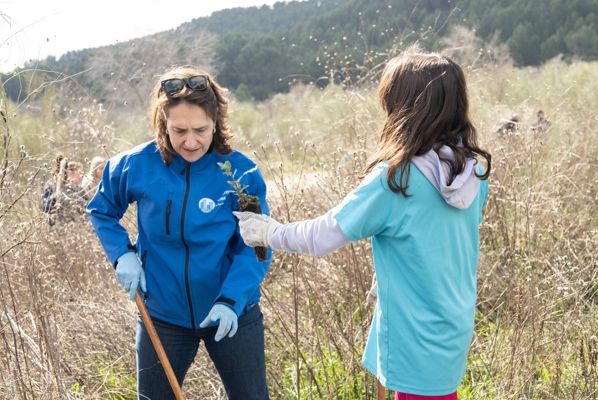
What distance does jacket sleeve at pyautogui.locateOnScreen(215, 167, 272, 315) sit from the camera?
1.84 meters

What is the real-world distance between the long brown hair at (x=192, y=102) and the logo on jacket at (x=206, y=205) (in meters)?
0.17

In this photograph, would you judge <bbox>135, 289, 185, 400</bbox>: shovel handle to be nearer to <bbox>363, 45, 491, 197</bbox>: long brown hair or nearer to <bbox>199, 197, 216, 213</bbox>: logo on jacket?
<bbox>199, 197, 216, 213</bbox>: logo on jacket

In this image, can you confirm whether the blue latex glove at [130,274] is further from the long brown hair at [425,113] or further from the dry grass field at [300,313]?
the long brown hair at [425,113]

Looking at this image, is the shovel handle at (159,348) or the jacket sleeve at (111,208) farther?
the jacket sleeve at (111,208)

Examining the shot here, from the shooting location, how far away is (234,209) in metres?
1.98

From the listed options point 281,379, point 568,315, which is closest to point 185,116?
point 281,379

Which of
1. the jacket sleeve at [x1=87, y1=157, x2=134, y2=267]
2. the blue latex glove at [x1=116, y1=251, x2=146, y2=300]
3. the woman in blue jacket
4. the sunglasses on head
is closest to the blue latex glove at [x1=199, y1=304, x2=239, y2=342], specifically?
the woman in blue jacket

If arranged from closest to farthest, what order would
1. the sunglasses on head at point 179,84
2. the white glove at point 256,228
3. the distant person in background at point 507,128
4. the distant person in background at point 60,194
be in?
the white glove at point 256,228, the sunglasses on head at point 179,84, the distant person in background at point 60,194, the distant person in background at point 507,128

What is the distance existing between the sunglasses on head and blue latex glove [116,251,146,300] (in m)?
0.56

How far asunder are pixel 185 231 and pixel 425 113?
0.81 m

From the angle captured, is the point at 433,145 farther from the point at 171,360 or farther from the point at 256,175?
the point at 171,360

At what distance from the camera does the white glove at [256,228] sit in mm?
1811

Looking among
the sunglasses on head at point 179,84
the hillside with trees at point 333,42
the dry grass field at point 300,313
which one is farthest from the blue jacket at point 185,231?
the hillside with trees at point 333,42

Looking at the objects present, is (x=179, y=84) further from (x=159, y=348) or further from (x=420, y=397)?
(x=420, y=397)
